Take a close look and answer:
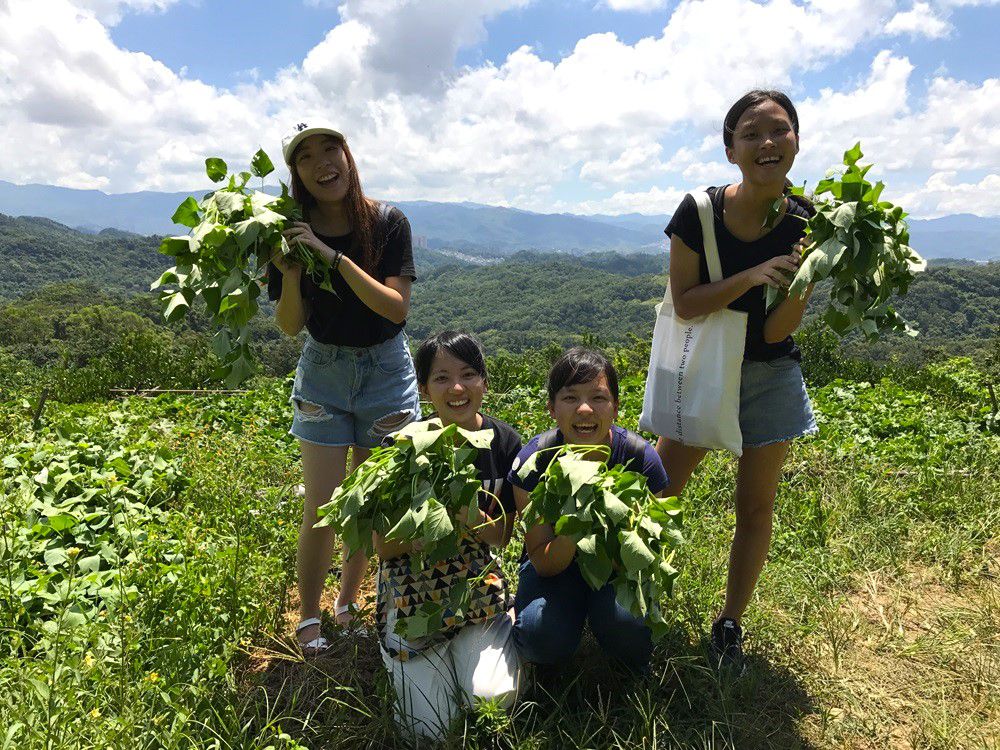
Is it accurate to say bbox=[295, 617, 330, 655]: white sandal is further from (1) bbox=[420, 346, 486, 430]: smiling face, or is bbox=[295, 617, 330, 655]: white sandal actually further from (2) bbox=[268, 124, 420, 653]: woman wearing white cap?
A: (1) bbox=[420, 346, 486, 430]: smiling face

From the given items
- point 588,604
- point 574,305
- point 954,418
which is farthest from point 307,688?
point 574,305

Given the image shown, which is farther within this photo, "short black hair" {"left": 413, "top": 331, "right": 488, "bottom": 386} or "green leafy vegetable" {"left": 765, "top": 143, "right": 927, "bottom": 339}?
"short black hair" {"left": 413, "top": 331, "right": 488, "bottom": 386}

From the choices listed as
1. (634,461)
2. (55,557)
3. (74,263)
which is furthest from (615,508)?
(74,263)

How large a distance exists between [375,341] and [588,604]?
1288mm

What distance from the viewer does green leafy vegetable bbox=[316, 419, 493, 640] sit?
1.94m

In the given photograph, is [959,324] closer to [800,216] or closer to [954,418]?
[954,418]

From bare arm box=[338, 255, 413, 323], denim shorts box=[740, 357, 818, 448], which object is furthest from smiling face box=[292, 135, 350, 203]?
denim shorts box=[740, 357, 818, 448]

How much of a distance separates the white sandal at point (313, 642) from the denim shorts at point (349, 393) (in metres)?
0.76

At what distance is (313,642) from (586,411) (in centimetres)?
149

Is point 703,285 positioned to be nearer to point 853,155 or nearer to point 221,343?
point 853,155

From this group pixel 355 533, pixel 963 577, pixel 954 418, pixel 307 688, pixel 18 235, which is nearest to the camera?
pixel 355 533

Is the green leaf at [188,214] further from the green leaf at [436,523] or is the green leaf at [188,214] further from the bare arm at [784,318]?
the bare arm at [784,318]

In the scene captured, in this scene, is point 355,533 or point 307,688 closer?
point 355,533

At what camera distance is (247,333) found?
228 centimetres
